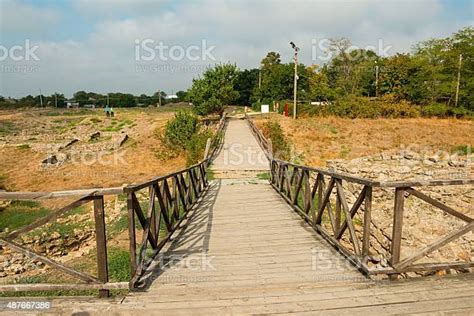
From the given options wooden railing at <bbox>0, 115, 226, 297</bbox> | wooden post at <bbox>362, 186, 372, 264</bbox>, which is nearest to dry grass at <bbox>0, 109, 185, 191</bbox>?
wooden railing at <bbox>0, 115, 226, 297</bbox>

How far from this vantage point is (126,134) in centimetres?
2645

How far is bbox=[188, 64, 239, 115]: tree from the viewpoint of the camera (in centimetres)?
2675

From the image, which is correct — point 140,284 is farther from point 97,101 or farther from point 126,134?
point 97,101

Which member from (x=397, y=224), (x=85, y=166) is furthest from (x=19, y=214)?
(x=397, y=224)

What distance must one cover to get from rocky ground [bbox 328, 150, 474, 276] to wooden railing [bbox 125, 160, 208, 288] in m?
4.06

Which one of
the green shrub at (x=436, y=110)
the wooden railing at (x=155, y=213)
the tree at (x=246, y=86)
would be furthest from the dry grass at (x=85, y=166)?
the tree at (x=246, y=86)

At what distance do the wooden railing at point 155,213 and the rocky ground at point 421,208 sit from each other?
4055 mm

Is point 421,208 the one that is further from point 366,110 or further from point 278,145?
point 366,110

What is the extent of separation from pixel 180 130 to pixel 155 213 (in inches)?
609

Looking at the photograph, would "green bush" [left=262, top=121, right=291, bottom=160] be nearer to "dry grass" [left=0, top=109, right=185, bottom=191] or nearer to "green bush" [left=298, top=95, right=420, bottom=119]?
"dry grass" [left=0, top=109, right=185, bottom=191]

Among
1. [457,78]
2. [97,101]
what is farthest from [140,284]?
[97,101]

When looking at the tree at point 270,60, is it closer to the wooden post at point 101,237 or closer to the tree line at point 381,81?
the tree line at point 381,81

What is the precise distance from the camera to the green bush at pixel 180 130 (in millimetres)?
19359

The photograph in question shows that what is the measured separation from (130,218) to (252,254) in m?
1.86
